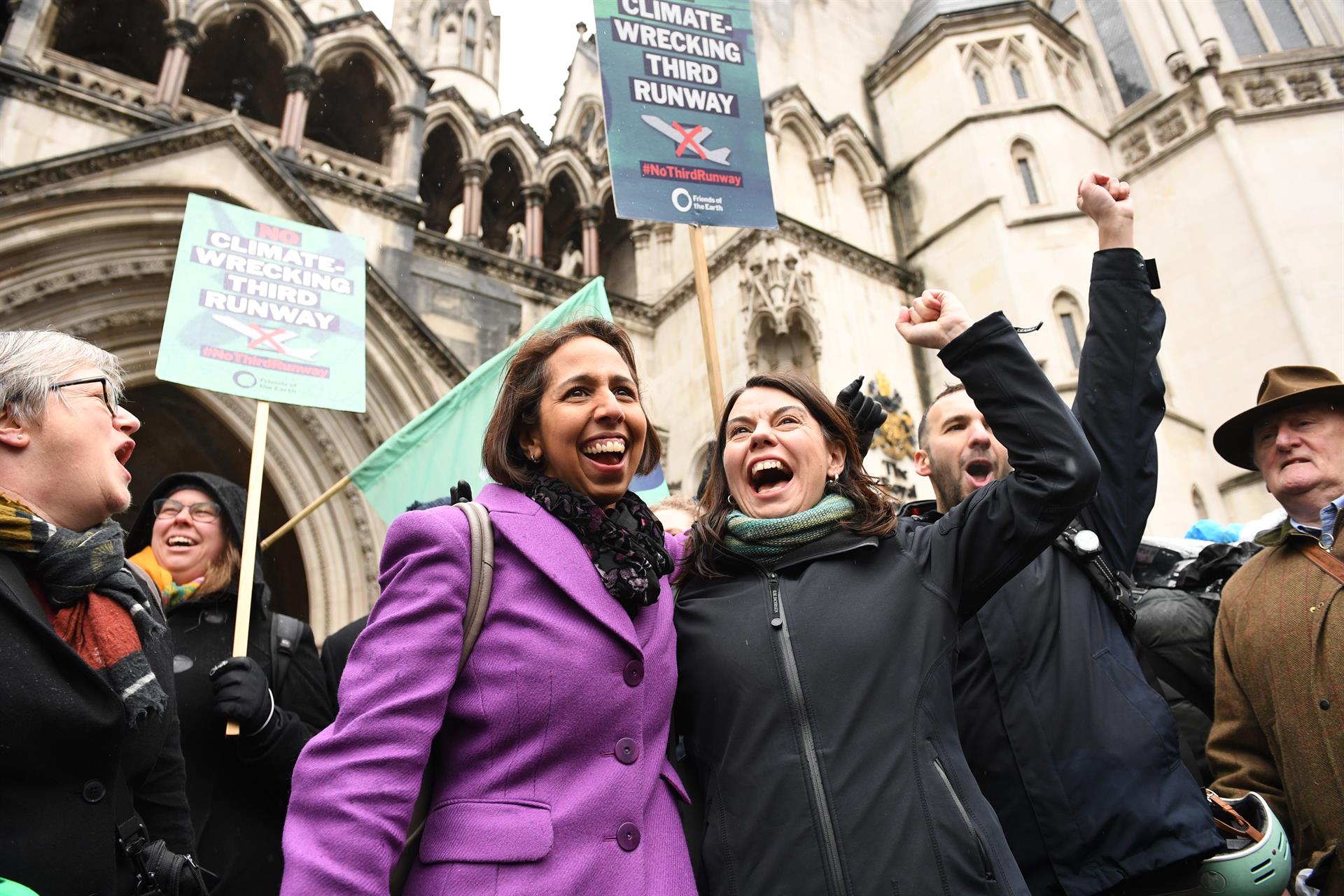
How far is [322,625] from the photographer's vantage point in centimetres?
839

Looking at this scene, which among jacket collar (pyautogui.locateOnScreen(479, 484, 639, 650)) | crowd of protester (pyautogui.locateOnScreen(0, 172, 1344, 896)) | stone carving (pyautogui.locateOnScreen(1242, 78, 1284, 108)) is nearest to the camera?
crowd of protester (pyautogui.locateOnScreen(0, 172, 1344, 896))

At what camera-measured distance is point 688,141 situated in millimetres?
4273

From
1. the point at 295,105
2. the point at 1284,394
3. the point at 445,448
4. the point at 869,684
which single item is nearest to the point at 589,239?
the point at 295,105

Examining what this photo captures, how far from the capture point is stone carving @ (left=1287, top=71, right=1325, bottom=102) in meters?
12.8

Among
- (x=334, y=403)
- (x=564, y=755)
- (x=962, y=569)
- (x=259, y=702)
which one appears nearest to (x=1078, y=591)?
(x=962, y=569)

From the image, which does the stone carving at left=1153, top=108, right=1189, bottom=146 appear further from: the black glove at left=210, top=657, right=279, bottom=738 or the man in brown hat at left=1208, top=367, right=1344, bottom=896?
the black glove at left=210, top=657, right=279, bottom=738

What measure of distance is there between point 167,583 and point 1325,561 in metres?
3.79

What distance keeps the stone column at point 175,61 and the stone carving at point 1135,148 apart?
14.1 metres

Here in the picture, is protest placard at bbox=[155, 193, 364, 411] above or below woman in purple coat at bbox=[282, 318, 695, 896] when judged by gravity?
above

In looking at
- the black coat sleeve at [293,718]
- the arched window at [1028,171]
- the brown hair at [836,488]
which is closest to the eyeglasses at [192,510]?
the black coat sleeve at [293,718]

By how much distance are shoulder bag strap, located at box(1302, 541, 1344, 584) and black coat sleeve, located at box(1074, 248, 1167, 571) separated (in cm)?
60

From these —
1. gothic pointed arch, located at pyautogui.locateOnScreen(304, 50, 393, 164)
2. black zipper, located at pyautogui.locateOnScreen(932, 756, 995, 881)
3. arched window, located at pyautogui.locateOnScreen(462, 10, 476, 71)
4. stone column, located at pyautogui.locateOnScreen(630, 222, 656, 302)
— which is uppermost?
arched window, located at pyautogui.locateOnScreen(462, 10, 476, 71)

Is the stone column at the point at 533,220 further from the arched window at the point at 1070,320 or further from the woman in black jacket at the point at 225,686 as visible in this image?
the woman in black jacket at the point at 225,686

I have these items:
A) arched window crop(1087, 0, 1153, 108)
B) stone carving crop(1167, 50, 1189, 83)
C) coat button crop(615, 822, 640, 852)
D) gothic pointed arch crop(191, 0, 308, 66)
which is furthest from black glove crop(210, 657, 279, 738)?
arched window crop(1087, 0, 1153, 108)
